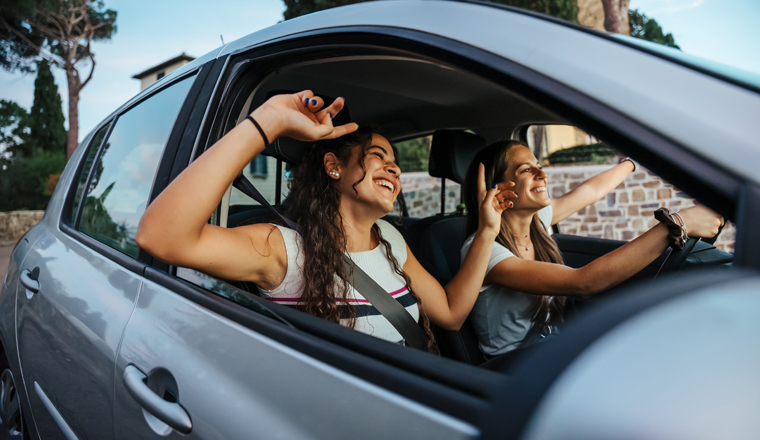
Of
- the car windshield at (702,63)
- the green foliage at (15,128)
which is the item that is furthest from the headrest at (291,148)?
the green foliage at (15,128)

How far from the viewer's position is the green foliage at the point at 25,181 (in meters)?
15.2

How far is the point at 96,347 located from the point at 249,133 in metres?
0.69

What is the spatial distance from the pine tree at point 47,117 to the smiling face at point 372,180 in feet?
76.9

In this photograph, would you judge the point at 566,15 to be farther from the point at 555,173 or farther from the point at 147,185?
the point at 147,185

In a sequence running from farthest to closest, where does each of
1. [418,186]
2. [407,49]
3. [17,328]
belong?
[418,186] → [17,328] → [407,49]

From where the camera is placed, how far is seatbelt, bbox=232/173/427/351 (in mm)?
1493

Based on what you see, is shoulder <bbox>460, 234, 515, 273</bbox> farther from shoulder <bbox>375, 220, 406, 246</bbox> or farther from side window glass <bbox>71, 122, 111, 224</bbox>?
side window glass <bbox>71, 122, 111, 224</bbox>

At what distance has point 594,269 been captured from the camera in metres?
1.75

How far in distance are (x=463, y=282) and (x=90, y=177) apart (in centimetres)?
164

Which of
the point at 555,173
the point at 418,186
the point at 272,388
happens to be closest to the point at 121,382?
the point at 272,388

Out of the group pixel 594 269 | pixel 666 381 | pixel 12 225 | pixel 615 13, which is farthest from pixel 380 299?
pixel 12 225

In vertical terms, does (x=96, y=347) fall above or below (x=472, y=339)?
above

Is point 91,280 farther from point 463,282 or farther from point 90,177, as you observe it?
point 463,282

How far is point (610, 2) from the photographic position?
7.43 meters
